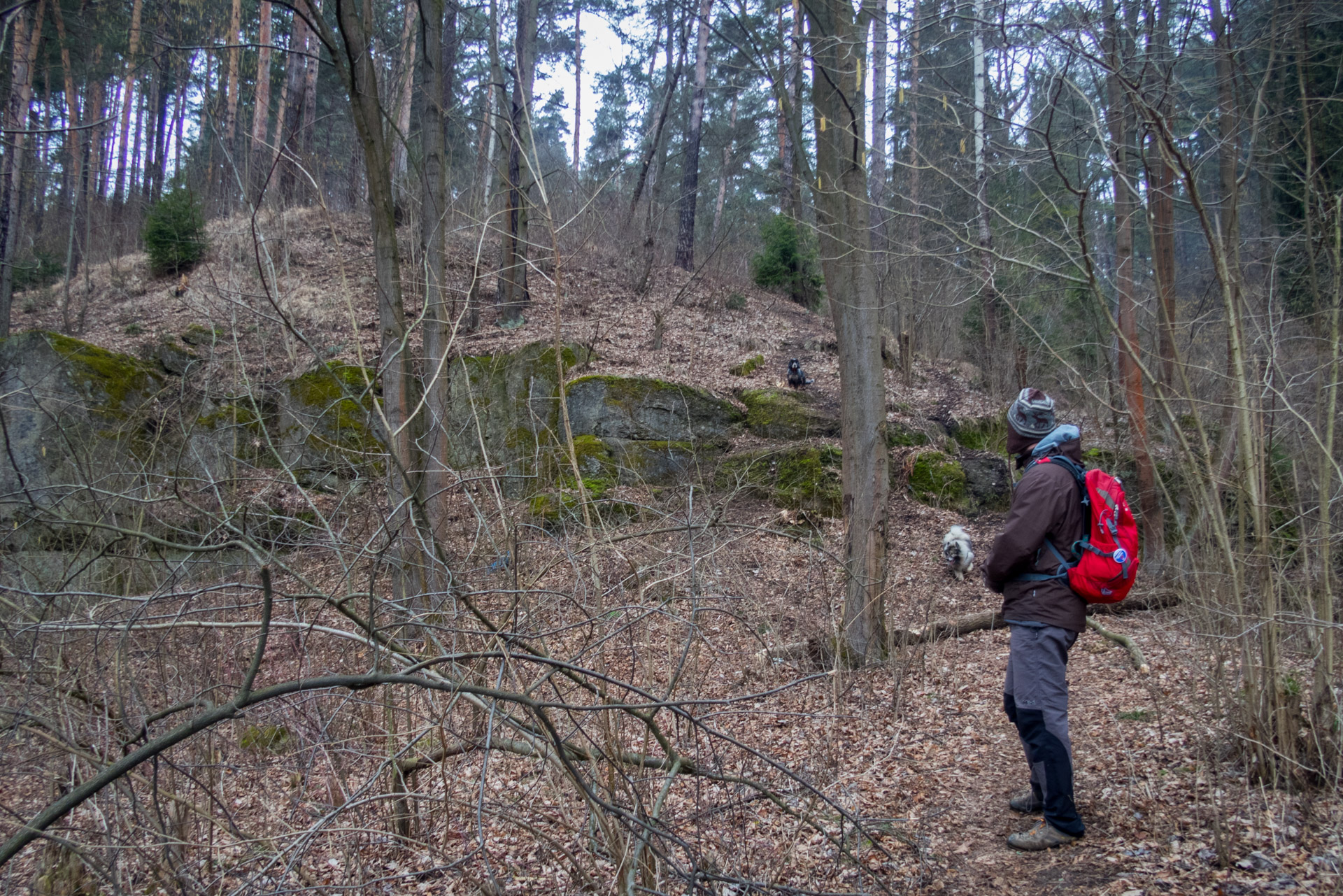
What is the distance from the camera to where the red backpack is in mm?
2994

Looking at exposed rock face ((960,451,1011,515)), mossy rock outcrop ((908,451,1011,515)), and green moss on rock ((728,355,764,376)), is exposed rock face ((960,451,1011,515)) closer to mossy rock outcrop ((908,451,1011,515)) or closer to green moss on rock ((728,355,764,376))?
mossy rock outcrop ((908,451,1011,515))

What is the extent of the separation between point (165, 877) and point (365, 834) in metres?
0.69

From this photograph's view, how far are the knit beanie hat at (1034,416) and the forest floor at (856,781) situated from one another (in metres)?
1.09

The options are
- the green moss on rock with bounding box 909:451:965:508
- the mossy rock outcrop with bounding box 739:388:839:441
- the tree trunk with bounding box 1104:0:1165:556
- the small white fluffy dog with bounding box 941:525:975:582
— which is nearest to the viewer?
the tree trunk with bounding box 1104:0:1165:556

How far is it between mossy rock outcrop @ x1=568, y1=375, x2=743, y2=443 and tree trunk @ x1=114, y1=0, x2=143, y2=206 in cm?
1252

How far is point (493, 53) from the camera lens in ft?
28.7

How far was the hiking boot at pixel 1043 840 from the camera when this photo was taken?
119 inches

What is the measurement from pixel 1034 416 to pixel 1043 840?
5.86 ft

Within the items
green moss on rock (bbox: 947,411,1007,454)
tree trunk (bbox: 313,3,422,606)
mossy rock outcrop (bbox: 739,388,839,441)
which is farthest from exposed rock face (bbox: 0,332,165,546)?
green moss on rock (bbox: 947,411,1007,454)

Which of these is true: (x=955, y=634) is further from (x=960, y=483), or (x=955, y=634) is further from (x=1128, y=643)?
(x=960, y=483)

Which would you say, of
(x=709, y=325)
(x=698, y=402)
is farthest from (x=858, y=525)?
(x=709, y=325)

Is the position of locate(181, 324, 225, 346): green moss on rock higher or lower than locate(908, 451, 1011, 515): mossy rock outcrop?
higher

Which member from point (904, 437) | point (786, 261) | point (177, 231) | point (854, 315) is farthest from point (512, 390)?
point (786, 261)

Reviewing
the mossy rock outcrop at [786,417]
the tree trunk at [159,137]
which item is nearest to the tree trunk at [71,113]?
the tree trunk at [159,137]
